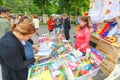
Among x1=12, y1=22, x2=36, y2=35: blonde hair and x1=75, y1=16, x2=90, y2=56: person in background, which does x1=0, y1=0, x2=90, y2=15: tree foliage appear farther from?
x1=12, y1=22, x2=36, y2=35: blonde hair

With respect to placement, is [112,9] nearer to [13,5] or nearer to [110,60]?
[110,60]

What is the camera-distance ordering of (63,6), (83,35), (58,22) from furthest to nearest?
(63,6) < (58,22) < (83,35)

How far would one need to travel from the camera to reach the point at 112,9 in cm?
369

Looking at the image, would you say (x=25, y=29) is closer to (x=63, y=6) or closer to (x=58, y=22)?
(x=58, y=22)

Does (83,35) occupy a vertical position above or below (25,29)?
below

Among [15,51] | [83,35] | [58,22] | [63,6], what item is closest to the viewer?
[15,51]

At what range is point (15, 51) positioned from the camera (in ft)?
6.40

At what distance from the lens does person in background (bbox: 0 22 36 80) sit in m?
1.92

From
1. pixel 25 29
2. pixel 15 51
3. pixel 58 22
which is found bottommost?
pixel 58 22

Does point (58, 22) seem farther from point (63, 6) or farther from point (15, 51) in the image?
point (63, 6)

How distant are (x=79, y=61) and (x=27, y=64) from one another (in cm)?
64

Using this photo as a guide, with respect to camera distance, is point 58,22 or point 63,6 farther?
point 63,6

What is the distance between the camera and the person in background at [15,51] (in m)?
1.92

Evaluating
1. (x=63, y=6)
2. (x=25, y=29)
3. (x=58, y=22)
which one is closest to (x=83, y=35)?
(x=25, y=29)
